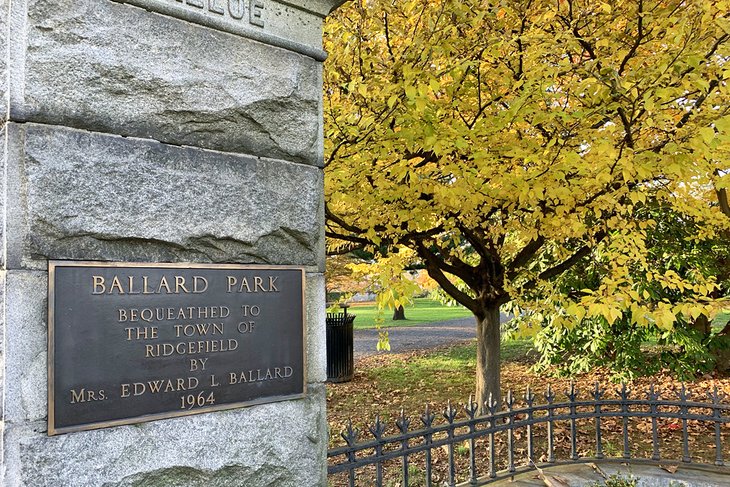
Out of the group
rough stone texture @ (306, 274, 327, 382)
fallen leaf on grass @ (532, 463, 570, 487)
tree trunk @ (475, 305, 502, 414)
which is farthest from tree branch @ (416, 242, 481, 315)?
rough stone texture @ (306, 274, 327, 382)

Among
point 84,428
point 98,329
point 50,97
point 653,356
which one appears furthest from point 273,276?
point 653,356

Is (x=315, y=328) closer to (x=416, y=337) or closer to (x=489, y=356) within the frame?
(x=489, y=356)

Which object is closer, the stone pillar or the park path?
the stone pillar

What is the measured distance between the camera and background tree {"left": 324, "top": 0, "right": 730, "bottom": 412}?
412 cm

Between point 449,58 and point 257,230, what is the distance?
308 cm

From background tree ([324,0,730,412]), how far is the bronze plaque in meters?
1.83

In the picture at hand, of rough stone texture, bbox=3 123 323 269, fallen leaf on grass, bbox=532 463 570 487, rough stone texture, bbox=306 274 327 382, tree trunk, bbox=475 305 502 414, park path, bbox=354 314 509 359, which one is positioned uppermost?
rough stone texture, bbox=3 123 323 269

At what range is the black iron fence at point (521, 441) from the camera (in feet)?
13.1

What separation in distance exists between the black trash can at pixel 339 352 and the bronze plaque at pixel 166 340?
8.98 meters

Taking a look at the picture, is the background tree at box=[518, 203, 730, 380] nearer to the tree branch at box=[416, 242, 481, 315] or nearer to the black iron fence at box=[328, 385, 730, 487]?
the black iron fence at box=[328, 385, 730, 487]

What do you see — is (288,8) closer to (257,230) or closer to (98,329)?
(257,230)

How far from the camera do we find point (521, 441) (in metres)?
7.22

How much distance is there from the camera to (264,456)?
2.56m

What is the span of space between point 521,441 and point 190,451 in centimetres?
580
